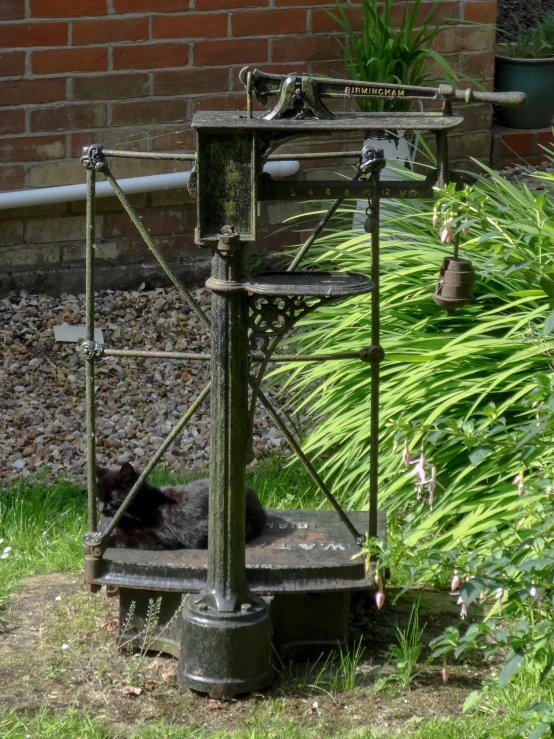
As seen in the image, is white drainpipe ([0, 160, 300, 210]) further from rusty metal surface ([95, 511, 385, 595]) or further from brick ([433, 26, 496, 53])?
rusty metal surface ([95, 511, 385, 595])

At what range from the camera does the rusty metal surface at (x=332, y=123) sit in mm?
2895

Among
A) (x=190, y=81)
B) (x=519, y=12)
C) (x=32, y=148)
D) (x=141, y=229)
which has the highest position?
(x=519, y=12)

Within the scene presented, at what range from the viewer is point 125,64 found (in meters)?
6.47

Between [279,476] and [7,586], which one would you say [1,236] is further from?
[7,586]

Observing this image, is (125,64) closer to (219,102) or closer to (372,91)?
(219,102)

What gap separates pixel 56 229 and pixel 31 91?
2.55 feet

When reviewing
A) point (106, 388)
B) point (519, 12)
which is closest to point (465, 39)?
point (106, 388)

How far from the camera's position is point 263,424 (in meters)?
5.57

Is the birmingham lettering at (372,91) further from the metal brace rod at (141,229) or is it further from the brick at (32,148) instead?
the brick at (32,148)

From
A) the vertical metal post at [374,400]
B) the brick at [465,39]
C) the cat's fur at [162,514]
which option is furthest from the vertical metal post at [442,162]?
the brick at [465,39]

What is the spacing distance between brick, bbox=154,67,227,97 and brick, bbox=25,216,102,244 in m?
0.84

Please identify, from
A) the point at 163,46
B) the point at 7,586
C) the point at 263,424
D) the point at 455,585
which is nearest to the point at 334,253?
the point at 263,424

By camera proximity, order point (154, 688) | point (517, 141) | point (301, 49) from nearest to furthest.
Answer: point (154, 688) → point (301, 49) → point (517, 141)

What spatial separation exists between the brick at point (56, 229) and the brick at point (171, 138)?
55cm
